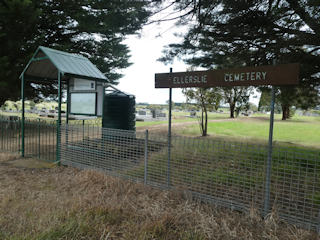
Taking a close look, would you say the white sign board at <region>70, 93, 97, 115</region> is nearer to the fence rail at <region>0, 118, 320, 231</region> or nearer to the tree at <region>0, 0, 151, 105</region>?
the fence rail at <region>0, 118, 320, 231</region>

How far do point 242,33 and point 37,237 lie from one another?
5.83 meters

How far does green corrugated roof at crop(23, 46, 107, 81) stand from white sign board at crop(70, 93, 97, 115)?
59 cm

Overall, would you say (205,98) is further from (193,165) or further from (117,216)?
(117,216)

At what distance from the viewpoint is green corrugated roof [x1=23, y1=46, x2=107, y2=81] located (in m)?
5.77

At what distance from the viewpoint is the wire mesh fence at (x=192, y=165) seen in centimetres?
367

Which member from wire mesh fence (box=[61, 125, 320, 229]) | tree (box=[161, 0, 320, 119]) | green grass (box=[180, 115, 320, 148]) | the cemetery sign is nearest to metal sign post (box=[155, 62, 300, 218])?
the cemetery sign

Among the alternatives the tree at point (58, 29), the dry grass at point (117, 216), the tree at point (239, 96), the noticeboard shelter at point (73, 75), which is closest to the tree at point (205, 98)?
the tree at point (239, 96)

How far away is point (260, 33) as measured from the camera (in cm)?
561

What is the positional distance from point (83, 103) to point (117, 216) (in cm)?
413

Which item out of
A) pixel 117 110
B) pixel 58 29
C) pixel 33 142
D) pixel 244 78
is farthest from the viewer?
pixel 58 29

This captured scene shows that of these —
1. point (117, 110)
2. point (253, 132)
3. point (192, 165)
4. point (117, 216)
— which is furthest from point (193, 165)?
point (253, 132)

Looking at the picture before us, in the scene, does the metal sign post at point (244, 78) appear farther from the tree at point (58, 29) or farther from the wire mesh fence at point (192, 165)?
the tree at point (58, 29)

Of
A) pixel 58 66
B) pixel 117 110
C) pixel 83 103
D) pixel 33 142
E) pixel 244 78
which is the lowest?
pixel 33 142

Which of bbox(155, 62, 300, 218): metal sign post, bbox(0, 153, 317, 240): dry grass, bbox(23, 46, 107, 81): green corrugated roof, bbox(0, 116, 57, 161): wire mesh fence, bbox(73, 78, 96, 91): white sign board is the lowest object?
bbox(0, 153, 317, 240): dry grass
